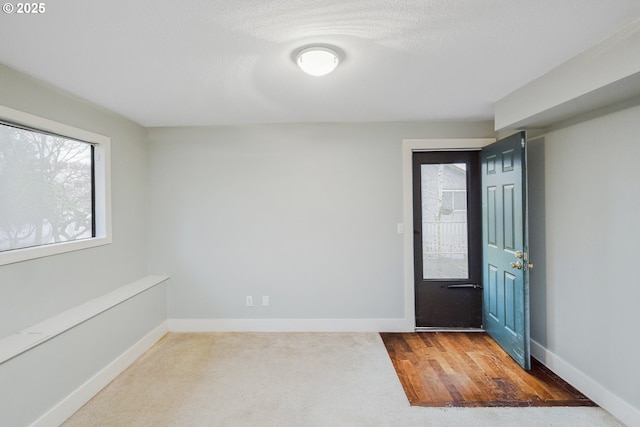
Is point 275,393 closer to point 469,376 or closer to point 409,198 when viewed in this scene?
point 469,376

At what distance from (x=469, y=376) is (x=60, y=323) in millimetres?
3136

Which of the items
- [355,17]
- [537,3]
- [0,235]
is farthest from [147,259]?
[537,3]

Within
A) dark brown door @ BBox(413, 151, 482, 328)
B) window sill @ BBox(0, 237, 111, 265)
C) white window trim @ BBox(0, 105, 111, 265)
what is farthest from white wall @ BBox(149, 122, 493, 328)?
window sill @ BBox(0, 237, 111, 265)

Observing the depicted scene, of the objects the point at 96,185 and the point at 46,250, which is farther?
the point at 96,185

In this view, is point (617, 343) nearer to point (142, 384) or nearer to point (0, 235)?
point (142, 384)

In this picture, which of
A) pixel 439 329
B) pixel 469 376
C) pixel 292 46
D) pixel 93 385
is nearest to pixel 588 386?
pixel 469 376

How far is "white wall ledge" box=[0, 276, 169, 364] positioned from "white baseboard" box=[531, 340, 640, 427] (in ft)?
12.2

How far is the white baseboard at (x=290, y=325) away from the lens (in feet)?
11.4

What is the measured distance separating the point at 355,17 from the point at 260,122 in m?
2.12

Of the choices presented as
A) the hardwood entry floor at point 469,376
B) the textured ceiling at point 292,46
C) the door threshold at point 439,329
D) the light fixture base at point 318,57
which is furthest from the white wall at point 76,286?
the door threshold at point 439,329

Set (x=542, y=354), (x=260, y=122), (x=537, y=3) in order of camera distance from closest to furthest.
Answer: (x=537, y=3)
(x=542, y=354)
(x=260, y=122)

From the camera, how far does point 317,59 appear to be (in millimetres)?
1803

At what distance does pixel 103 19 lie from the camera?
1458mm

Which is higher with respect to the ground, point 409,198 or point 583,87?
point 583,87
